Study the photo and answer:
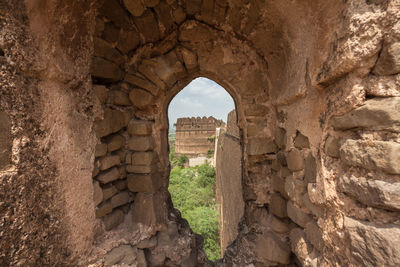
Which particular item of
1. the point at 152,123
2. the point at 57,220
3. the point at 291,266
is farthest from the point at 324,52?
the point at 57,220

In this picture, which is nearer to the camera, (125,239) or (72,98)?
(72,98)

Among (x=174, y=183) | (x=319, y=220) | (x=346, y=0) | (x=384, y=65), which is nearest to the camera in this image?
(x=384, y=65)

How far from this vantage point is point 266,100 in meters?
1.96

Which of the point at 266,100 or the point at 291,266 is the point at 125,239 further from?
the point at 266,100

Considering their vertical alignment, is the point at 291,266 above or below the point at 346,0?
below

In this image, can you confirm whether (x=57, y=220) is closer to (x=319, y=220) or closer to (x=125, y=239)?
(x=125, y=239)

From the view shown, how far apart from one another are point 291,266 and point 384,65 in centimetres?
171

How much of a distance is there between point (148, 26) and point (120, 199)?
163cm

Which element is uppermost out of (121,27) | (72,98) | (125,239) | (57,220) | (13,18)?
(121,27)

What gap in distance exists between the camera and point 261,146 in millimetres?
1965

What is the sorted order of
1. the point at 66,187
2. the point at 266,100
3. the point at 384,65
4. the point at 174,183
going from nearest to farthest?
the point at 384,65 < the point at 66,187 < the point at 266,100 < the point at 174,183

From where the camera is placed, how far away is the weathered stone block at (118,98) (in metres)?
1.83

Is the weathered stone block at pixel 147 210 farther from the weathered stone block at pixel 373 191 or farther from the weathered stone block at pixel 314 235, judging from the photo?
the weathered stone block at pixel 373 191

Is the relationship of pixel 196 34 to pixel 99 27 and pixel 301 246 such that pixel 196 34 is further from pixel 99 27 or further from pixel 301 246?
pixel 301 246
